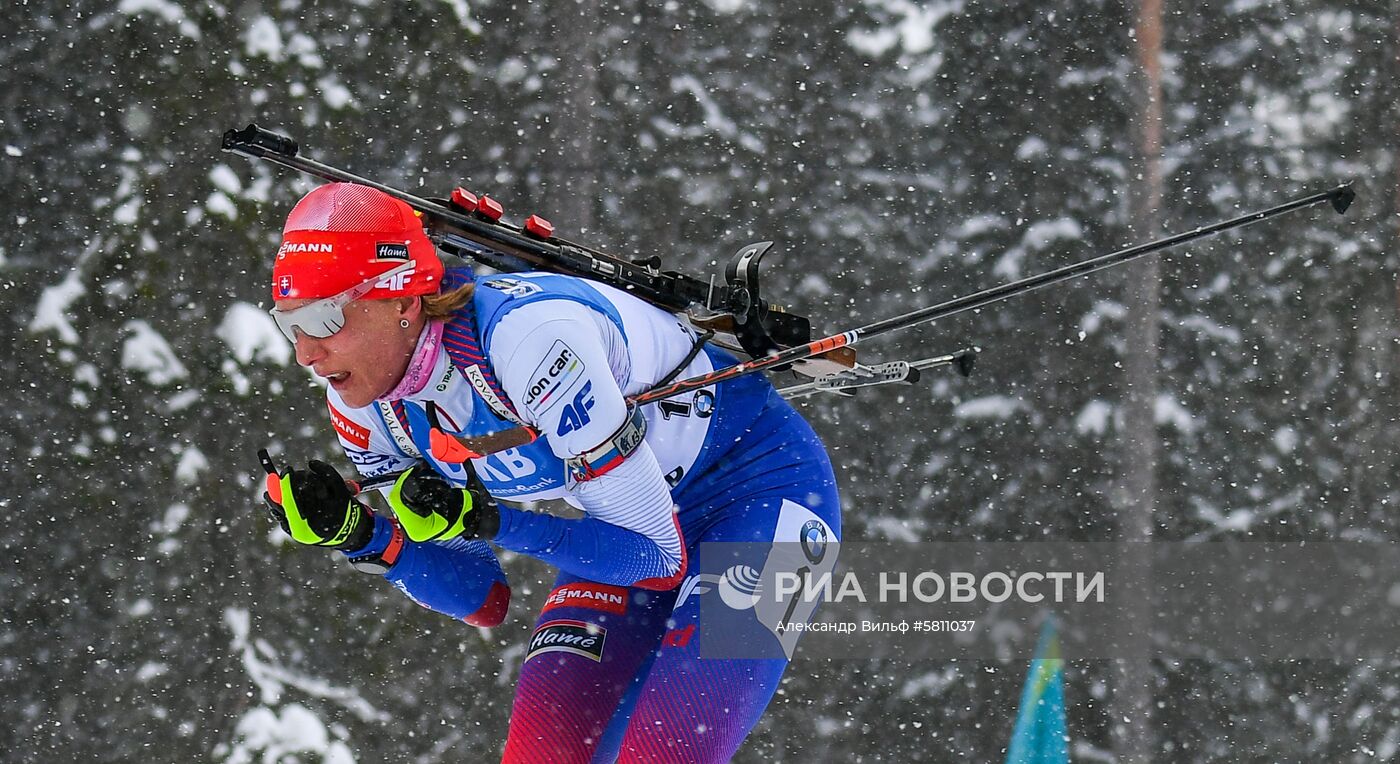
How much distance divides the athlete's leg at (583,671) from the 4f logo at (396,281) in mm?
707

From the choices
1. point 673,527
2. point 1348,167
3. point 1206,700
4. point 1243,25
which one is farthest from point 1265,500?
point 673,527

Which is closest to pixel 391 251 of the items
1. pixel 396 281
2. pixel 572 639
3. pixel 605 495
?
pixel 396 281

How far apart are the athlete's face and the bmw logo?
0.77 metres

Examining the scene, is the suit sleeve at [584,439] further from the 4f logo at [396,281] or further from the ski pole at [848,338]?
the 4f logo at [396,281]

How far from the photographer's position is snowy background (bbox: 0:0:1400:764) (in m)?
4.48

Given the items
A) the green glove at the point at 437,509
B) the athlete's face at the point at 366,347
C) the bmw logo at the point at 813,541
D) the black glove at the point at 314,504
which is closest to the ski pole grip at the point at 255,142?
the athlete's face at the point at 366,347

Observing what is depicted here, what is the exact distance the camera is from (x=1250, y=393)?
4.54 m

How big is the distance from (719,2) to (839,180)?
69 centimetres

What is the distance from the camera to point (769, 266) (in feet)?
14.8

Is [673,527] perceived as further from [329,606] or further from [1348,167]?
[1348,167]

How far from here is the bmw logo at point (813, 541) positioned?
247 cm

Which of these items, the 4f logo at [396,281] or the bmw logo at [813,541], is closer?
the 4f logo at [396,281]

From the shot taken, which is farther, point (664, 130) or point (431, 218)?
point (664, 130)

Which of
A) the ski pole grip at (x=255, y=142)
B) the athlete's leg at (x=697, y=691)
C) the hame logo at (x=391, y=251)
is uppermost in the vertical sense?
the ski pole grip at (x=255, y=142)
